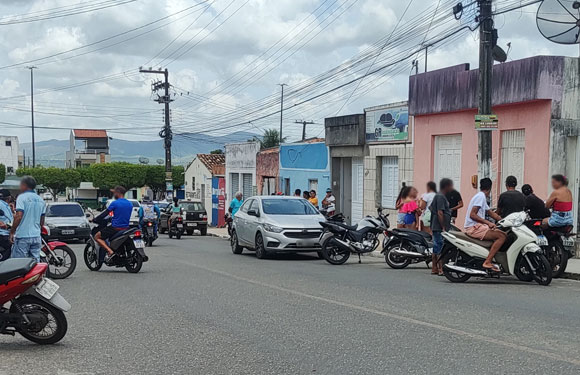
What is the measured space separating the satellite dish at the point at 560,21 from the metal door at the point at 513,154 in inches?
113

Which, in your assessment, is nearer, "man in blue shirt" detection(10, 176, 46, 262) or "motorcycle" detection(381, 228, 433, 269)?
"man in blue shirt" detection(10, 176, 46, 262)

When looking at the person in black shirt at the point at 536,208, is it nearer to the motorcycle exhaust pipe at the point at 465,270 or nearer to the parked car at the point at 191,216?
the motorcycle exhaust pipe at the point at 465,270

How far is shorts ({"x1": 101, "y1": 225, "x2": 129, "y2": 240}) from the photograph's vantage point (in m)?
15.6

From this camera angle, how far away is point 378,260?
18.7 m

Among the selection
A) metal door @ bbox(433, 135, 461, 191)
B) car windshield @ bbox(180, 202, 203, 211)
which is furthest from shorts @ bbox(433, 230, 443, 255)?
car windshield @ bbox(180, 202, 203, 211)

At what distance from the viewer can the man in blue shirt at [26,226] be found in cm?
1143

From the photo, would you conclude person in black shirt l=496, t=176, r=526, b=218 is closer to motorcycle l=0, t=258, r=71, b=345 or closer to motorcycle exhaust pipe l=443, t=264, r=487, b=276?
motorcycle exhaust pipe l=443, t=264, r=487, b=276

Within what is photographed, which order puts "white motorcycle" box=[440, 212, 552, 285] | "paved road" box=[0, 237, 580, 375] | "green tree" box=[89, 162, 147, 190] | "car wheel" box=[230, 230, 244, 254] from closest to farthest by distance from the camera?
"paved road" box=[0, 237, 580, 375]
"white motorcycle" box=[440, 212, 552, 285]
"car wheel" box=[230, 230, 244, 254]
"green tree" box=[89, 162, 147, 190]

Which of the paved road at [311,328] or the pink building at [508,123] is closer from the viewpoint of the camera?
the paved road at [311,328]

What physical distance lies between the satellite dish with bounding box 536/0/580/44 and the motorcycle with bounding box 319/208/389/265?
620 centimetres

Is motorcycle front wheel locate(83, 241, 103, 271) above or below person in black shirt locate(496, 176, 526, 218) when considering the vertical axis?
below

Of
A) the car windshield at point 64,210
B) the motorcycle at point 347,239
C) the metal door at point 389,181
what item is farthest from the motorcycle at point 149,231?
the motorcycle at point 347,239

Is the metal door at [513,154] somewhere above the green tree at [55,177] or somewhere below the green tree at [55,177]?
above

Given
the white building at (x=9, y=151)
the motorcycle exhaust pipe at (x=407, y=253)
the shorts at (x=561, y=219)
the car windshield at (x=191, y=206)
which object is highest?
the white building at (x=9, y=151)
